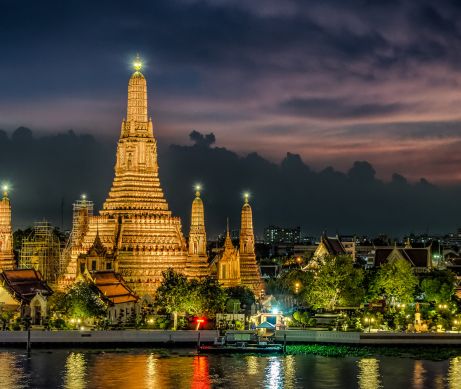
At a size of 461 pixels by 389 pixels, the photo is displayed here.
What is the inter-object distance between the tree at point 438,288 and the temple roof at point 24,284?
28.9 metres

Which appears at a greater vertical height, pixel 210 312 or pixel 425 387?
pixel 210 312

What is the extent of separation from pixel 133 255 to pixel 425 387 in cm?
3027

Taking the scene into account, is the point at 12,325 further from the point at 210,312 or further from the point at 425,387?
the point at 425,387

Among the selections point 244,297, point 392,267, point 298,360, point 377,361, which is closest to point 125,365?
point 298,360

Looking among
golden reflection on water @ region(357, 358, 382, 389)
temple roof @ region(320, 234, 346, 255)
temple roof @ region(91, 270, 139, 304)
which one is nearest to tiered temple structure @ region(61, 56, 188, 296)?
temple roof @ region(91, 270, 139, 304)

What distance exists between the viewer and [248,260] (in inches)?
3536

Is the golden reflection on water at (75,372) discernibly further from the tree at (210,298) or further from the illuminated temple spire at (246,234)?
the illuminated temple spire at (246,234)

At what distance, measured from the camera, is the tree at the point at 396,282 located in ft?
266

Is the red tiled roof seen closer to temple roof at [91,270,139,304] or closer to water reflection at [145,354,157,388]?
temple roof at [91,270,139,304]

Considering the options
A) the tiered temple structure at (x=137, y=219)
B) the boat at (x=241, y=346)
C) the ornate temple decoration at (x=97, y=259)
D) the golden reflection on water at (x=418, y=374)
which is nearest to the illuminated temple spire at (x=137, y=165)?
the tiered temple structure at (x=137, y=219)

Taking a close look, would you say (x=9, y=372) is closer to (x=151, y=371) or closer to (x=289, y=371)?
(x=151, y=371)

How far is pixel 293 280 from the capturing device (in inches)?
3652

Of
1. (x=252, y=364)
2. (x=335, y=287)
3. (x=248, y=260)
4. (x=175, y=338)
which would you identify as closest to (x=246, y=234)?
(x=248, y=260)

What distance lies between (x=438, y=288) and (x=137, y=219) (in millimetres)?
23867
